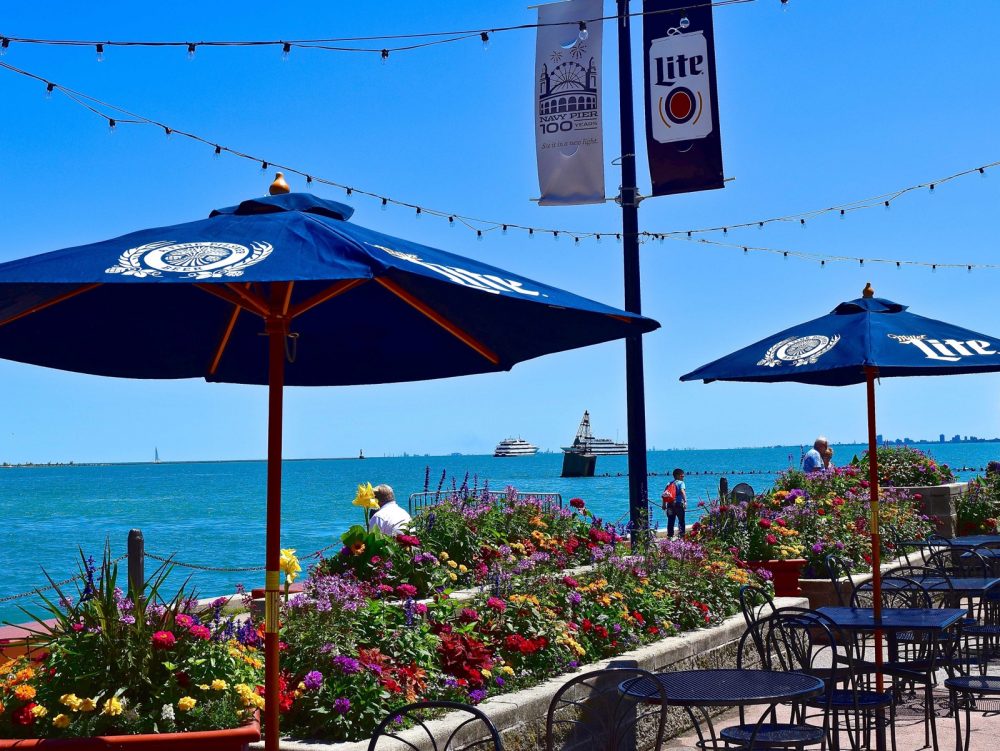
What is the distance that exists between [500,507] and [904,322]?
452 cm

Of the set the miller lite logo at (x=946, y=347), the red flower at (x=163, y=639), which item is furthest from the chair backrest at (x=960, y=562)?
the red flower at (x=163, y=639)

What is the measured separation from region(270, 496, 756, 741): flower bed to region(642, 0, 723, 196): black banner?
13.8ft

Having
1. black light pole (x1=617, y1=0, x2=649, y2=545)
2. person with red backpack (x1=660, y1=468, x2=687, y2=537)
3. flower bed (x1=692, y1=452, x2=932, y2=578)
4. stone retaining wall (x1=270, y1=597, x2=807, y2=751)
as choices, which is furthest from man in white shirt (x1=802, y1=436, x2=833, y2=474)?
stone retaining wall (x1=270, y1=597, x2=807, y2=751)

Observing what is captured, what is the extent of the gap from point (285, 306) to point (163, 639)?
1.55m

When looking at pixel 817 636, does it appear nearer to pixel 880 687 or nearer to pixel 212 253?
pixel 880 687

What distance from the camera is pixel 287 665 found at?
5273 mm

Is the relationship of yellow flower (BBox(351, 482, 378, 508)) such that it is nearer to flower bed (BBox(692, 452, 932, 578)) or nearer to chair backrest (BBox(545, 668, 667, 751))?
flower bed (BBox(692, 452, 932, 578))

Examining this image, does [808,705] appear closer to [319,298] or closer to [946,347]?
[946,347]

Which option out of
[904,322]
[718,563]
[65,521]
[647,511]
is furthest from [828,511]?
[65,521]

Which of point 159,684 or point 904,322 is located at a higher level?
point 904,322

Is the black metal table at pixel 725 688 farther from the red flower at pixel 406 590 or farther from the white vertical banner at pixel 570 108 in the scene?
the white vertical banner at pixel 570 108

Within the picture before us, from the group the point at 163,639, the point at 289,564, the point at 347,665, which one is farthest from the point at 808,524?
the point at 163,639

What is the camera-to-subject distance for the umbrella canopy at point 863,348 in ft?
20.6

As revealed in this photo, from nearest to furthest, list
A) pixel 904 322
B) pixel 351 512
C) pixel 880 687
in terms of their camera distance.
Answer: pixel 880 687, pixel 904 322, pixel 351 512
